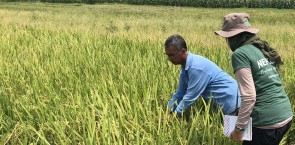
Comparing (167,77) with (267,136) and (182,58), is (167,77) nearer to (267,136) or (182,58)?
(182,58)

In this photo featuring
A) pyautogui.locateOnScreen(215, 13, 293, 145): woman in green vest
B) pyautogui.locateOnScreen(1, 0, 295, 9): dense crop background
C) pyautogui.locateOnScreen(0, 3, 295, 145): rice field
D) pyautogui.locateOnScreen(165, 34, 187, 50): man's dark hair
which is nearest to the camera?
pyautogui.locateOnScreen(215, 13, 293, 145): woman in green vest

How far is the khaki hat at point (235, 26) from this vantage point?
5.98ft

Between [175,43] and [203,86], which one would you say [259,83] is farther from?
[175,43]

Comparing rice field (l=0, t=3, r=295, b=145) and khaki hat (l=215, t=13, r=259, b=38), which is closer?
khaki hat (l=215, t=13, r=259, b=38)

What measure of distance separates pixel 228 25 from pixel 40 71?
6.99ft

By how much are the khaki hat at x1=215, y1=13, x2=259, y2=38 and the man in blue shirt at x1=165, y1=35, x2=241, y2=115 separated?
0.49 m

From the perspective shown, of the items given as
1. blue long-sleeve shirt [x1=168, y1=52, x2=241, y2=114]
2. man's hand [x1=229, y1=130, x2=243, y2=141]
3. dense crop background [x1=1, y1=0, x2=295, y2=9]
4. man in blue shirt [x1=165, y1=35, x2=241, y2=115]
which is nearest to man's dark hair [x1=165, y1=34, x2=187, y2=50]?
man in blue shirt [x1=165, y1=35, x2=241, y2=115]

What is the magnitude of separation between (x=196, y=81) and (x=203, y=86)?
70mm

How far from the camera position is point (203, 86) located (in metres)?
2.36

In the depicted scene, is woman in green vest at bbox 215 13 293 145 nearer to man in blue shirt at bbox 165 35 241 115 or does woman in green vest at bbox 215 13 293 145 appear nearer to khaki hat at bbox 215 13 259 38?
khaki hat at bbox 215 13 259 38

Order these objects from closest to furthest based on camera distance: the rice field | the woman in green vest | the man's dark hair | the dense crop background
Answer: the woman in green vest
the rice field
the man's dark hair
the dense crop background

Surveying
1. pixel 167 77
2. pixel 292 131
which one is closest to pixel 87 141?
pixel 167 77

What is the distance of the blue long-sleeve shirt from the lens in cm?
233

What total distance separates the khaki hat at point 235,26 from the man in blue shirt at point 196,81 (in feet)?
1.60
